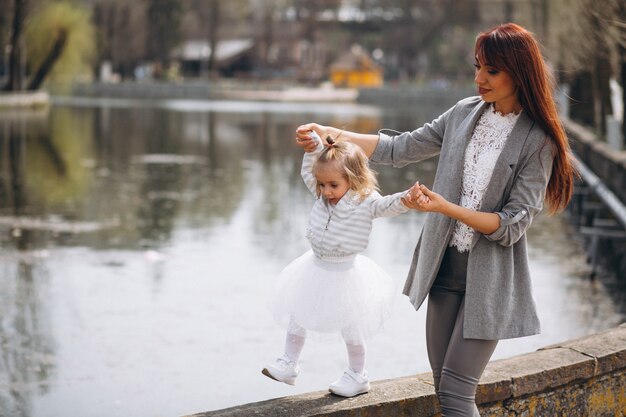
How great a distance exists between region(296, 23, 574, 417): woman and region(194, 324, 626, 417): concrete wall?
1.49 feet

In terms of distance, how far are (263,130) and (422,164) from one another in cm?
1252

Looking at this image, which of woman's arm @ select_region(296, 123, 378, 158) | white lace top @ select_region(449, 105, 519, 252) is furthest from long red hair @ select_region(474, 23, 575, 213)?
woman's arm @ select_region(296, 123, 378, 158)

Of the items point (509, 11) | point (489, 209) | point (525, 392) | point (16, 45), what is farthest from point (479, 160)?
point (509, 11)

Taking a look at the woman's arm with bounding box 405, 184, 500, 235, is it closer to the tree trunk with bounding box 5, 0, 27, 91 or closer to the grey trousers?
the grey trousers

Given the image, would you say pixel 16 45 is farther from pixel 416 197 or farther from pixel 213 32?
pixel 416 197

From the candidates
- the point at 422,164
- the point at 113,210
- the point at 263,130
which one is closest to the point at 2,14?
the point at 263,130

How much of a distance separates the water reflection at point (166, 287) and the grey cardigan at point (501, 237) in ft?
3.83

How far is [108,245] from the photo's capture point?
12.1 m

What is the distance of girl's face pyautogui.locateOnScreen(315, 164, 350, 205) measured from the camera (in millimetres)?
3984

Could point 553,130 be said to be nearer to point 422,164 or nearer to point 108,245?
point 108,245

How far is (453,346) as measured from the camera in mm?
3695

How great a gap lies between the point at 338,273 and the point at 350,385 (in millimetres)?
476

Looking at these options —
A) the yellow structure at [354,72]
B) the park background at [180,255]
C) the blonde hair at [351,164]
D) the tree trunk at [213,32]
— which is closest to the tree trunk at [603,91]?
the park background at [180,255]

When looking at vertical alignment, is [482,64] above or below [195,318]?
above
